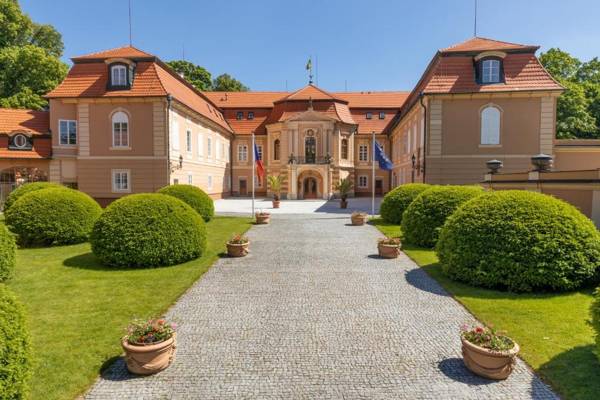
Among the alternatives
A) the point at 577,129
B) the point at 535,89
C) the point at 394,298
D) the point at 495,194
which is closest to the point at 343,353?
the point at 394,298

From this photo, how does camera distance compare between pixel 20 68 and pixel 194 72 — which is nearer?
pixel 20 68

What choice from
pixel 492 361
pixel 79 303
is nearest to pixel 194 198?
pixel 79 303

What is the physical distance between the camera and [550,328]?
562 cm

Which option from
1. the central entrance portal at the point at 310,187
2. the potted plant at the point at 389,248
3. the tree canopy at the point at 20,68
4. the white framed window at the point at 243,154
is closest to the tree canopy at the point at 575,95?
the central entrance portal at the point at 310,187

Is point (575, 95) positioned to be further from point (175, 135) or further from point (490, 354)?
point (490, 354)

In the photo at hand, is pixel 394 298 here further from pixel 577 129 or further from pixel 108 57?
pixel 577 129

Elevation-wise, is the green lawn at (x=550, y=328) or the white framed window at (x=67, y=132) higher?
the white framed window at (x=67, y=132)

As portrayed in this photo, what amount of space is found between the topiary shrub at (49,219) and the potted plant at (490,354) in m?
12.8

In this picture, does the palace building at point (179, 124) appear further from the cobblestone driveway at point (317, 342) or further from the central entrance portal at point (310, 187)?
the cobblestone driveway at point (317, 342)

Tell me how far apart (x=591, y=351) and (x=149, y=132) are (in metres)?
24.9

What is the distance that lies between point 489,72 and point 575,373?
22.1 m

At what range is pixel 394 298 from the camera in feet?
24.0

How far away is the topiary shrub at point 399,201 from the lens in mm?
16861

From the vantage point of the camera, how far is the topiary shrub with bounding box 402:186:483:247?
11672 millimetres
